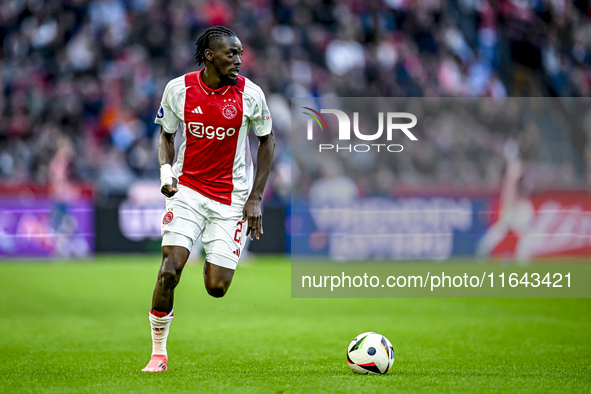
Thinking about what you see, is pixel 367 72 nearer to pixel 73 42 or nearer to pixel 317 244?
pixel 317 244

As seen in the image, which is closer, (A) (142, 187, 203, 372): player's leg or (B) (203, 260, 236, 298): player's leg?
(A) (142, 187, 203, 372): player's leg

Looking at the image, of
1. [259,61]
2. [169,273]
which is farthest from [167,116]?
[259,61]

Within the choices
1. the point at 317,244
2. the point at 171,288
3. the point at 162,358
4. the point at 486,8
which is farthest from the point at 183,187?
the point at 486,8

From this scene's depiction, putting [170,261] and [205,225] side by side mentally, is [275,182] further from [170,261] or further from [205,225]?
[170,261]

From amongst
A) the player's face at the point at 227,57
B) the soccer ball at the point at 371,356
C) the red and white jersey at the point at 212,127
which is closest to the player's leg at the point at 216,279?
the red and white jersey at the point at 212,127

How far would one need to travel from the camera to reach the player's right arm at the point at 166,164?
5.56m

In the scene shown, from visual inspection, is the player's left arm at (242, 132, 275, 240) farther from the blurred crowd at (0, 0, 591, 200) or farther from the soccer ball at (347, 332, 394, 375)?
the blurred crowd at (0, 0, 591, 200)

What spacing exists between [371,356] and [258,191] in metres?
1.54

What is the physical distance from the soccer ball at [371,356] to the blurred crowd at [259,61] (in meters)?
Result: 11.4

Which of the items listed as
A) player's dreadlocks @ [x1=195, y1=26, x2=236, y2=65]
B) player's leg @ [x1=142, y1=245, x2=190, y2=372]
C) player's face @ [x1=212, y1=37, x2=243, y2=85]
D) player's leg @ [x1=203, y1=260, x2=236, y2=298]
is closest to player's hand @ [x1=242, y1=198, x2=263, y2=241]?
player's leg @ [x1=203, y1=260, x2=236, y2=298]

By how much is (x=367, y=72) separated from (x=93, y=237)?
8.18 metres

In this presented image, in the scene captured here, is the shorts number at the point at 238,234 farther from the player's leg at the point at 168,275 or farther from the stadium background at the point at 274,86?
the stadium background at the point at 274,86

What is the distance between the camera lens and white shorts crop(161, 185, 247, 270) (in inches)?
226

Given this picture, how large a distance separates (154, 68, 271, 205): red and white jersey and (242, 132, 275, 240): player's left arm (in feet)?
0.36
